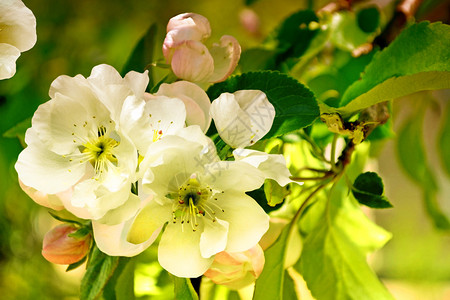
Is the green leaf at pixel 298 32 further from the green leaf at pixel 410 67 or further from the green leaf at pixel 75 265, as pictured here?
the green leaf at pixel 75 265

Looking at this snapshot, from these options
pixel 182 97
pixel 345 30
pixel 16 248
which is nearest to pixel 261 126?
pixel 182 97

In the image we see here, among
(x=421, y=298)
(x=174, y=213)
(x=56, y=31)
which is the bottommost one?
(x=421, y=298)

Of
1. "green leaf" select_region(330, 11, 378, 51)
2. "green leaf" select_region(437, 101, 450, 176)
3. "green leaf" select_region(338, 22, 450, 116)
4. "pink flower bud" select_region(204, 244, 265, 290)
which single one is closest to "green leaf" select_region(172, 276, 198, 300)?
"pink flower bud" select_region(204, 244, 265, 290)

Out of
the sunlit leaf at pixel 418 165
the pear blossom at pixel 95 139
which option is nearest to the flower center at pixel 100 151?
the pear blossom at pixel 95 139

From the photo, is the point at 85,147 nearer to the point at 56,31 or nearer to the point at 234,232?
the point at 234,232

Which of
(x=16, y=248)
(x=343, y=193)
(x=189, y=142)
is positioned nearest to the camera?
(x=189, y=142)

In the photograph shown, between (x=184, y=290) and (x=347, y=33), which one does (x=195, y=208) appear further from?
(x=347, y=33)

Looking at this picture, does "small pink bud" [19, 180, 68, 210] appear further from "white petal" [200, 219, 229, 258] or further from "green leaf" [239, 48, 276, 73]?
"green leaf" [239, 48, 276, 73]
